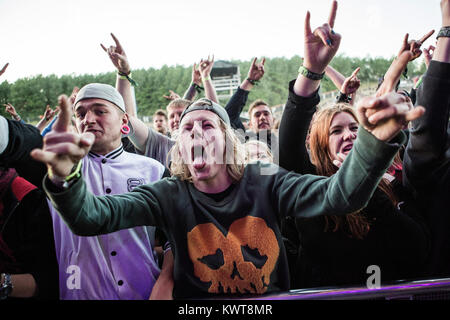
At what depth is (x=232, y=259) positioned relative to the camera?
1293mm

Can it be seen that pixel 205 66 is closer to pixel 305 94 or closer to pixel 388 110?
pixel 305 94

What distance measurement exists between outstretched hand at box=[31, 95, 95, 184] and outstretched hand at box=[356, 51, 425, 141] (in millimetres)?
939

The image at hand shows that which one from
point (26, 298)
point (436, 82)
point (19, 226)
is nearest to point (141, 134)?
point (19, 226)

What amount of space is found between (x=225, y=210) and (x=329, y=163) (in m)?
0.75

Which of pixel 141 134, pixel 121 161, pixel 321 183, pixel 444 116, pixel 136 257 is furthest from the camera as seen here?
pixel 141 134

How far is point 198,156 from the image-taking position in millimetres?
1395

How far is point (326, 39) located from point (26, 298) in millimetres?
1906

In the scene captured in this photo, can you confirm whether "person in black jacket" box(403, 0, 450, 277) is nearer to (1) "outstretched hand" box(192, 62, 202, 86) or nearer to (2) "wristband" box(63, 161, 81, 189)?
(2) "wristband" box(63, 161, 81, 189)

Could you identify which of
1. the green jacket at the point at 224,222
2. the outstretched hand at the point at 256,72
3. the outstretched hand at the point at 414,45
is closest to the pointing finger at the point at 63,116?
the green jacket at the point at 224,222

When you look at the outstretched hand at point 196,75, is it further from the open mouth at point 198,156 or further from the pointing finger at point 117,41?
the open mouth at point 198,156

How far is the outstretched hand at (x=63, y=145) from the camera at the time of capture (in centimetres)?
92

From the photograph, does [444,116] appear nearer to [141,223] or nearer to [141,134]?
[141,223]

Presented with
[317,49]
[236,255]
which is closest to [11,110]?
[236,255]

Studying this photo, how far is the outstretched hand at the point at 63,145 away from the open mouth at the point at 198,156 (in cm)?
51
